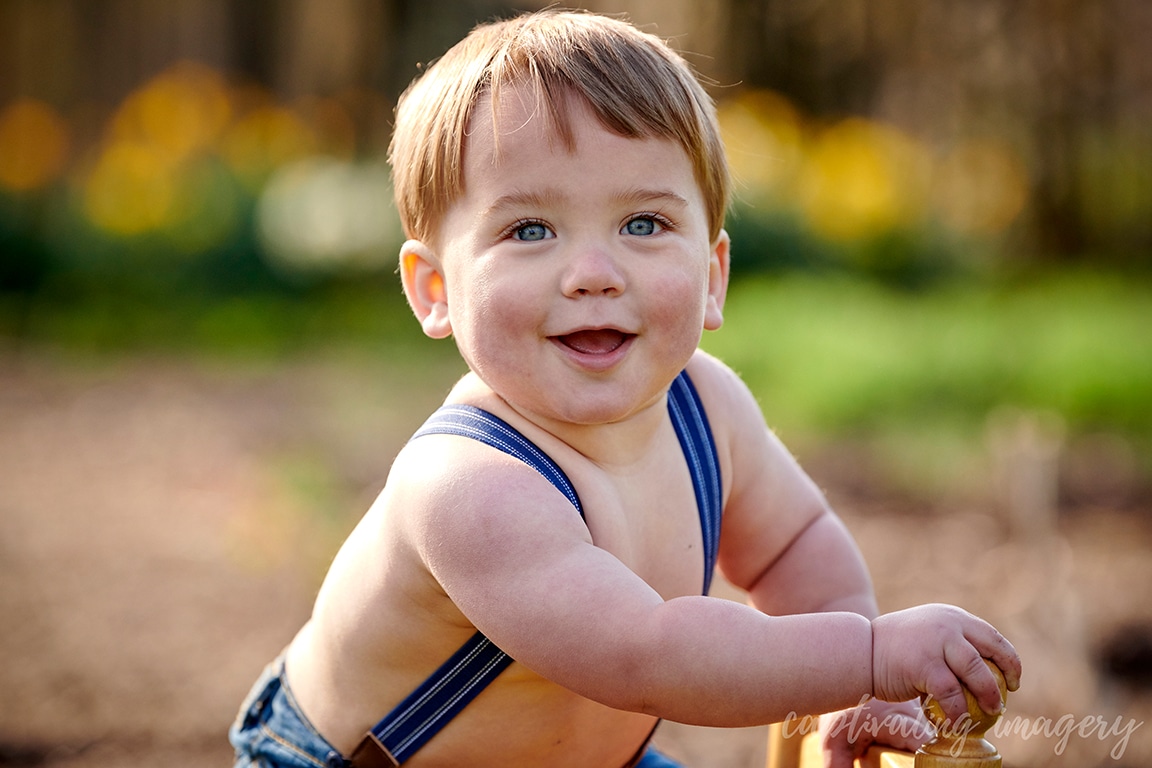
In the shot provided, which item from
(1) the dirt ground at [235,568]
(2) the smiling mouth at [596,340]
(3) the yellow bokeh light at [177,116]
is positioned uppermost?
(3) the yellow bokeh light at [177,116]

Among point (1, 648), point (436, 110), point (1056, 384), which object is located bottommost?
point (1, 648)

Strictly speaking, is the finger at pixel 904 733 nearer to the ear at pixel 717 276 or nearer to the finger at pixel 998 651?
the finger at pixel 998 651

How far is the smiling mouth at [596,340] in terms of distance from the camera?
4.56 ft

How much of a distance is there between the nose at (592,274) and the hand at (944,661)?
19.3 inches

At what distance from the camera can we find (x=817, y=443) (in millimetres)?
5145

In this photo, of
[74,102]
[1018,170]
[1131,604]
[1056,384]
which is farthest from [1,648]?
[74,102]

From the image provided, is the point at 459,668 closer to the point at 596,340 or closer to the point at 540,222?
the point at 596,340

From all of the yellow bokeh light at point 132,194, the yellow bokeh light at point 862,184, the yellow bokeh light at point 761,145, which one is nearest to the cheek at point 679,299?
the yellow bokeh light at point 761,145

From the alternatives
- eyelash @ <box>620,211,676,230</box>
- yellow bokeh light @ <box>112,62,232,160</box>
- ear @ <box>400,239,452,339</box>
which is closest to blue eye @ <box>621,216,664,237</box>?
eyelash @ <box>620,211,676,230</box>

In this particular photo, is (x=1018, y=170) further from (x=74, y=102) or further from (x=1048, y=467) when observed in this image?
(x=74, y=102)

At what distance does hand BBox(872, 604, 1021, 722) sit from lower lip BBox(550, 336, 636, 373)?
0.44 meters

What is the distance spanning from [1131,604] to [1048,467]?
2.60ft

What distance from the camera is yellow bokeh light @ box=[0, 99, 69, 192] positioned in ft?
29.7

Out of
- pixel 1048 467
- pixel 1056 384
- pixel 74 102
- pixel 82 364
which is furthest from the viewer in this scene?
pixel 74 102
